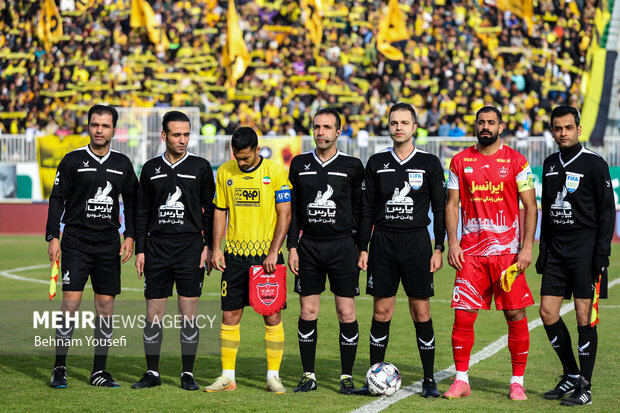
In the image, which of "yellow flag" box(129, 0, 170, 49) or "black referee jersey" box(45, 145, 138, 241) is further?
"yellow flag" box(129, 0, 170, 49)

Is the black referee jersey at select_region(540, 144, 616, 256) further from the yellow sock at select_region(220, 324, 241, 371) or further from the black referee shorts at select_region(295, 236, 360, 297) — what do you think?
the yellow sock at select_region(220, 324, 241, 371)

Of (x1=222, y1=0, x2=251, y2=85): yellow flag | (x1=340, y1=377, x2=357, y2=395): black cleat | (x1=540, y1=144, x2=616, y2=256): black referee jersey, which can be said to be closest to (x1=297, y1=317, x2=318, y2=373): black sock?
(x1=340, y1=377, x2=357, y2=395): black cleat

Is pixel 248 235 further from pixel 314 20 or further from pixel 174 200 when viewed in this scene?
pixel 314 20

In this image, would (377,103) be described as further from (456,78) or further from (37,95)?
(37,95)

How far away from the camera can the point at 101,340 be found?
752cm

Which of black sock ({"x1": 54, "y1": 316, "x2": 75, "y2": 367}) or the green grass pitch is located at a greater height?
black sock ({"x1": 54, "y1": 316, "x2": 75, "y2": 367})

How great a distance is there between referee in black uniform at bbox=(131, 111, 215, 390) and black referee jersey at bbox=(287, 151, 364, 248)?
29.7 inches

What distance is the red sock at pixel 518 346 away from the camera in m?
7.14

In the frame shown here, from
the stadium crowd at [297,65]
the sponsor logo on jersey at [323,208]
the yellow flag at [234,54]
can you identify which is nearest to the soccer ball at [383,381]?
the sponsor logo on jersey at [323,208]

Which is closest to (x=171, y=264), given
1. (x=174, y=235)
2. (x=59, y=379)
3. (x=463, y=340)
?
(x=174, y=235)

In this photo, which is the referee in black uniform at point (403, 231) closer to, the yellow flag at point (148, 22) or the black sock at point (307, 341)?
the black sock at point (307, 341)

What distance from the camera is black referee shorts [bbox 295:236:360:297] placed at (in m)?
7.29

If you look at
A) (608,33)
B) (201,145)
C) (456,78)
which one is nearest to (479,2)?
(456,78)

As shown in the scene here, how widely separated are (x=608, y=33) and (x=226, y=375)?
20652mm
